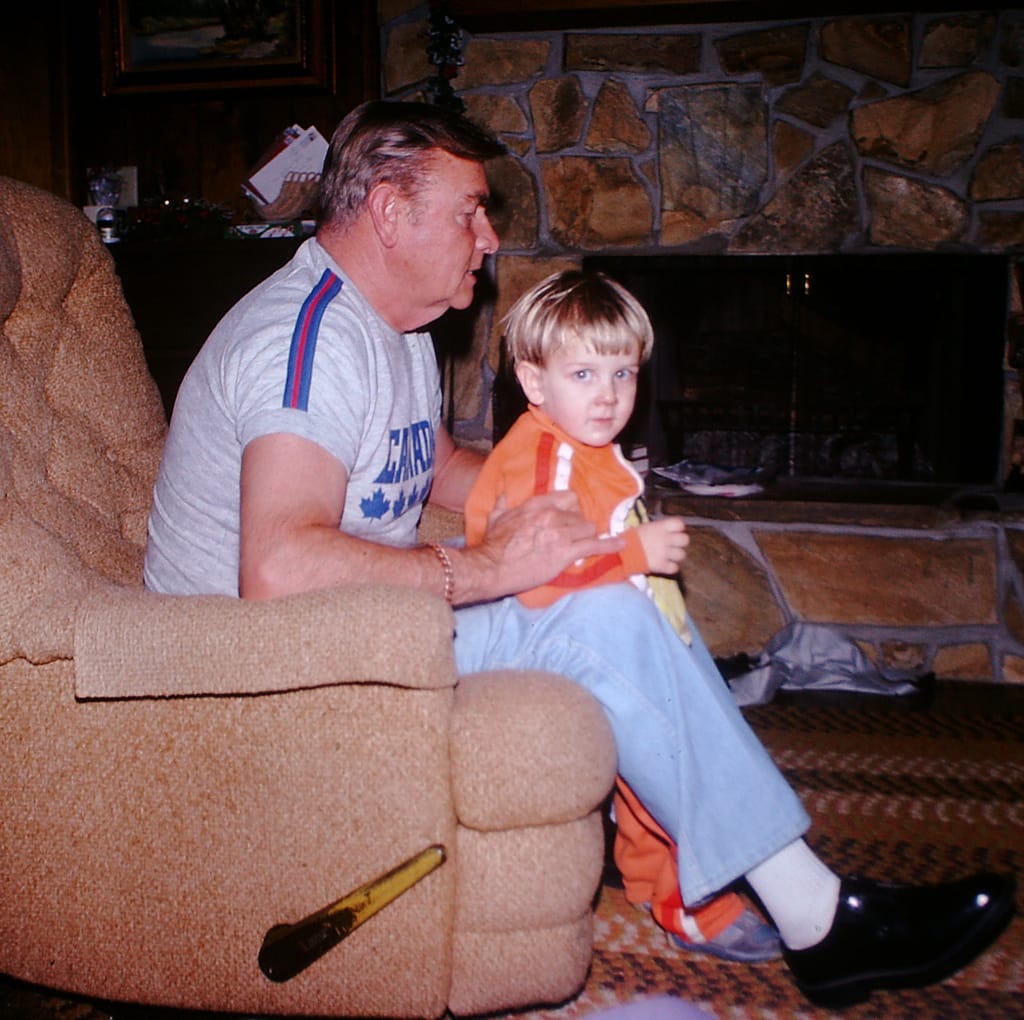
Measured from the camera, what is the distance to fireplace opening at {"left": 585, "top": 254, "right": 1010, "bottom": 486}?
8.16 feet

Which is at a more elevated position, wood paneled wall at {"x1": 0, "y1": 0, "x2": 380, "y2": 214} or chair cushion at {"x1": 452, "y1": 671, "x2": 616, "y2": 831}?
wood paneled wall at {"x1": 0, "y1": 0, "x2": 380, "y2": 214}

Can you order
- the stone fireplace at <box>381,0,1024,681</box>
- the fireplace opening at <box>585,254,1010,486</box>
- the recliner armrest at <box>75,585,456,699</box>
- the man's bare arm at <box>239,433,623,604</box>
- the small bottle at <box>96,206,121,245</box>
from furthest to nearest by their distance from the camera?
the small bottle at <box>96,206,121,245</box>
the fireplace opening at <box>585,254,1010,486</box>
the stone fireplace at <box>381,0,1024,681</box>
the man's bare arm at <box>239,433,623,604</box>
the recliner armrest at <box>75,585,456,699</box>

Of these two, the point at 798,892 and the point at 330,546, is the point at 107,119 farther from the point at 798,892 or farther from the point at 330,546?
the point at 798,892

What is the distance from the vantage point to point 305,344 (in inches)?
45.4

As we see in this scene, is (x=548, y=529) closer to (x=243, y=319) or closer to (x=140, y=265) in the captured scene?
(x=243, y=319)

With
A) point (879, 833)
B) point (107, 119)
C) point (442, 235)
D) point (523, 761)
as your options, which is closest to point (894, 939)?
point (879, 833)

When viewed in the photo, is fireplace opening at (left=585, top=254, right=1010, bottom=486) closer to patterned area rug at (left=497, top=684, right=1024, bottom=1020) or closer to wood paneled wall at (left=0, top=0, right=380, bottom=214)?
patterned area rug at (left=497, top=684, right=1024, bottom=1020)

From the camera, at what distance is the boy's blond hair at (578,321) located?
128 cm

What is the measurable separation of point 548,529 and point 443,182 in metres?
0.56

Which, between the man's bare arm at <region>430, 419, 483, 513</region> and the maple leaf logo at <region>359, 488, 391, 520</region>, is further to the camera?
the man's bare arm at <region>430, 419, 483, 513</region>

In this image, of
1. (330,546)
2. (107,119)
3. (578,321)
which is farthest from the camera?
(107,119)

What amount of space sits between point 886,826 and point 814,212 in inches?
61.5

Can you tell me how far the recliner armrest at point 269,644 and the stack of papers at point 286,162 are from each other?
1952 millimetres

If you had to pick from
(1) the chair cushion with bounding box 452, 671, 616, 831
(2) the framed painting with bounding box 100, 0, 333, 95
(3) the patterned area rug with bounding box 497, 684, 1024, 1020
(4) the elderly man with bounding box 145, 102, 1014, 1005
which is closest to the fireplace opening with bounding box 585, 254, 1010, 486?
(3) the patterned area rug with bounding box 497, 684, 1024, 1020
